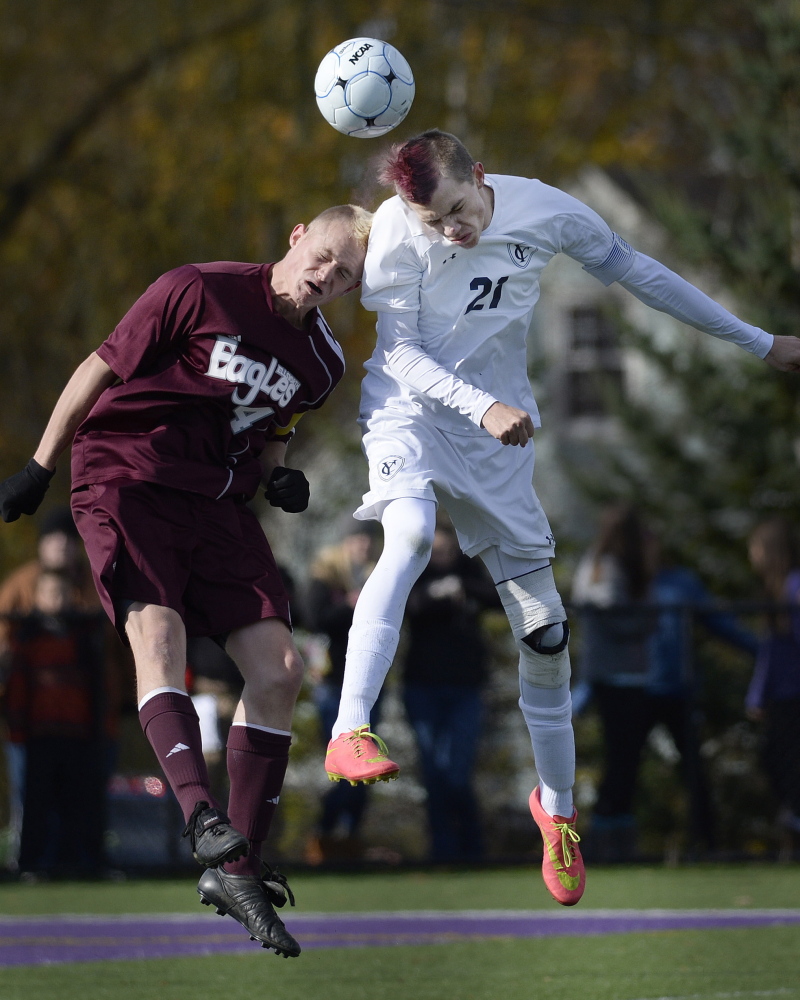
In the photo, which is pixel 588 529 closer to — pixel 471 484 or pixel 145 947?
pixel 145 947

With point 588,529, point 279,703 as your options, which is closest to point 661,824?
point 279,703

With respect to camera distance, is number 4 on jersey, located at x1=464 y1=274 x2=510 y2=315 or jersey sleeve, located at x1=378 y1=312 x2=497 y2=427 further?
number 4 on jersey, located at x1=464 y1=274 x2=510 y2=315

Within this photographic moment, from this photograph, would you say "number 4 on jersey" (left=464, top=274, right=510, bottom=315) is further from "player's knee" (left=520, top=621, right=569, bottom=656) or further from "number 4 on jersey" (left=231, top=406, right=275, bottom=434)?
"player's knee" (left=520, top=621, right=569, bottom=656)

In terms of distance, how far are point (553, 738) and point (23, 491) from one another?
202cm

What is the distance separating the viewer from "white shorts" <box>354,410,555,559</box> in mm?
5020

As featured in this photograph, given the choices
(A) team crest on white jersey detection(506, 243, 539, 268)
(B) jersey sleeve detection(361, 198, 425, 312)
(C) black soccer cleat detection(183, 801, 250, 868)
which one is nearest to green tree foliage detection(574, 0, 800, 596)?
(A) team crest on white jersey detection(506, 243, 539, 268)

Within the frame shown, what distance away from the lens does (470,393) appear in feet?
15.7

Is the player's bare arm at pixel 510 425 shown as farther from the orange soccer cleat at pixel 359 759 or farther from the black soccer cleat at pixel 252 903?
the black soccer cleat at pixel 252 903

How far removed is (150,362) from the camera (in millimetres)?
4980

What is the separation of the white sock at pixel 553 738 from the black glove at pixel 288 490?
3.37 ft

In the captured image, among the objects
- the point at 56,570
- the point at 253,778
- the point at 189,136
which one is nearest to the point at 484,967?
the point at 253,778

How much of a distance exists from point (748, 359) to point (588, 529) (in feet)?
28.9

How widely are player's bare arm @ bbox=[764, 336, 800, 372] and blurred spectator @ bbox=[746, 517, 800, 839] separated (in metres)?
4.45

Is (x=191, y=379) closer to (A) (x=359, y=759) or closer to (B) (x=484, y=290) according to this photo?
(B) (x=484, y=290)
